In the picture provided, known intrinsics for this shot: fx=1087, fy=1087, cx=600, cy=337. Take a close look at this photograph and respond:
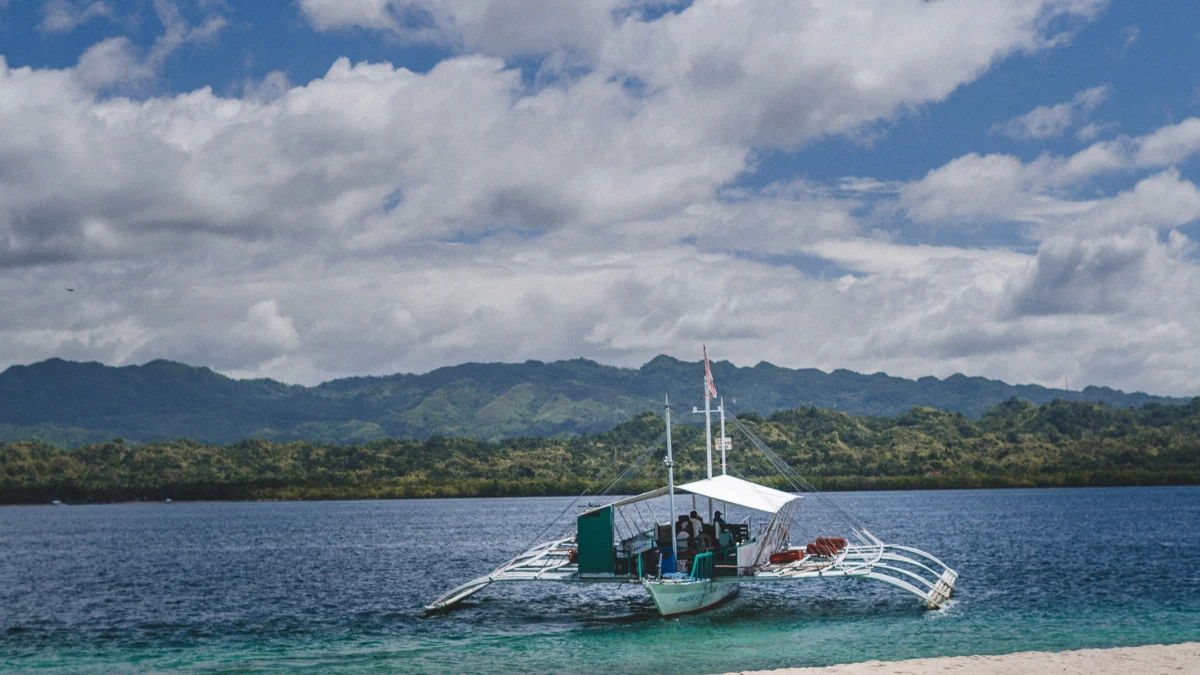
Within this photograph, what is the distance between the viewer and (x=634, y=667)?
29125 mm

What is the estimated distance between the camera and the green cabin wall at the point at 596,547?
119ft

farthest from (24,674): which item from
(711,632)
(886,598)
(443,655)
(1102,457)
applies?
(1102,457)

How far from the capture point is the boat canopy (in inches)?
1455

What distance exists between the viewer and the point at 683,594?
118 ft

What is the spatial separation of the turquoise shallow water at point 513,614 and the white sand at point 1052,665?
321 centimetres

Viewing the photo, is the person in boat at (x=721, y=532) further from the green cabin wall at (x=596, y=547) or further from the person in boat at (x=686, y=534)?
the green cabin wall at (x=596, y=547)

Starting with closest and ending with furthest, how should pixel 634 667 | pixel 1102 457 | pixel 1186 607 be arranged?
pixel 634 667
pixel 1186 607
pixel 1102 457

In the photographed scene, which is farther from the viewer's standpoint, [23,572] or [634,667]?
[23,572]

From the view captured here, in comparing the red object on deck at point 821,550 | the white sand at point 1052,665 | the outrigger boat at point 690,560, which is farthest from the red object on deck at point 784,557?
the white sand at point 1052,665

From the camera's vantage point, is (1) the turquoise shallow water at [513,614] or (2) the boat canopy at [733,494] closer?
(1) the turquoise shallow water at [513,614]

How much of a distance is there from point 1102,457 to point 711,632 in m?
183

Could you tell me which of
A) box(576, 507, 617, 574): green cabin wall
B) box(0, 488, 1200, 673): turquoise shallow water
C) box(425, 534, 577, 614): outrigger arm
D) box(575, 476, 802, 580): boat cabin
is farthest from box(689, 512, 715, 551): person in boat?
box(425, 534, 577, 614): outrigger arm

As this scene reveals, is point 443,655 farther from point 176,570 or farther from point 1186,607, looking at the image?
point 176,570

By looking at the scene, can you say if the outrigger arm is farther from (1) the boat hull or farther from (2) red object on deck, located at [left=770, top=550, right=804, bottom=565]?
(2) red object on deck, located at [left=770, top=550, right=804, bottom=565]
